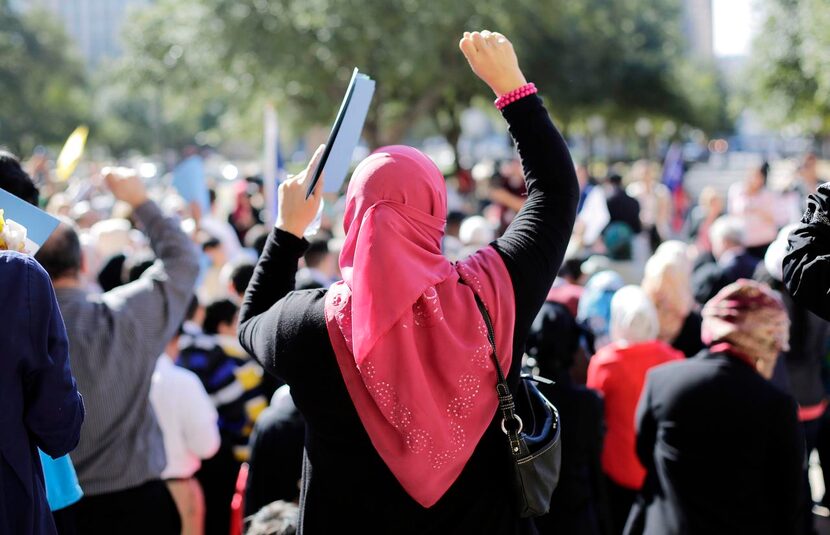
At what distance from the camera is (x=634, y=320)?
4211mm

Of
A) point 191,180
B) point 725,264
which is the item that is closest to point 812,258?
point 725,264

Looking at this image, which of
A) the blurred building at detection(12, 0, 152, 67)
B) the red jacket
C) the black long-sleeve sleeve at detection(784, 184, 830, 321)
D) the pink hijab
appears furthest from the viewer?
the blurred building at detection(12, 0, 152, 67)

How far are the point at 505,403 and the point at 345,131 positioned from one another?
81cm

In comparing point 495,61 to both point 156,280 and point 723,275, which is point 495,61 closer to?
point 156,280

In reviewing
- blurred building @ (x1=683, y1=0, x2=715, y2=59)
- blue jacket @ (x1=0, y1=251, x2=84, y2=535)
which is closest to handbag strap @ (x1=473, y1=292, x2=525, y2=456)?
→ blue jacket @ (x1=0, y1=251, x2=84, y2=535)

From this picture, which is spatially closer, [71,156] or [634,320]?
[634,320]

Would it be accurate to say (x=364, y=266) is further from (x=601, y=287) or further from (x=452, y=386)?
(x=601, y=287)

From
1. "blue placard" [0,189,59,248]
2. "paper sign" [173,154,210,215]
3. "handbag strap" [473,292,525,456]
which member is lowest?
"paper sign" [173,154,210,215]

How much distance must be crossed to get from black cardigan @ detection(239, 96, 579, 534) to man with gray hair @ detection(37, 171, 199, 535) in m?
1.13

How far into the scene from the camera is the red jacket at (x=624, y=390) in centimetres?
419

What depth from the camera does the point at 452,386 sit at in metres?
2.09

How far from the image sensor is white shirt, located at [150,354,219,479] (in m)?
3.89

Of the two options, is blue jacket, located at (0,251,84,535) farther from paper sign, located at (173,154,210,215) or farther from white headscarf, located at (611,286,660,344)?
paper sign, located at (173,154,210,215)

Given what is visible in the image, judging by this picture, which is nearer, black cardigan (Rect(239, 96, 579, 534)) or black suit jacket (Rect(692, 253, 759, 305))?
black cardigan (Rect(239, 96, 579, 534))
